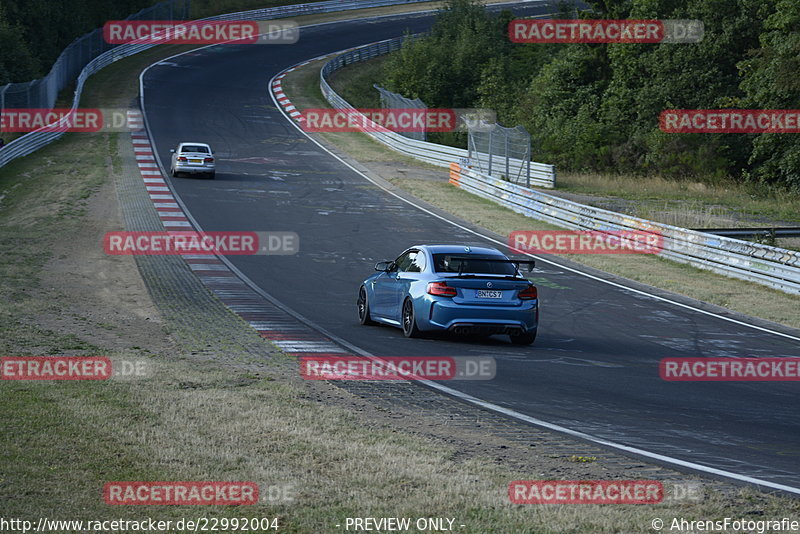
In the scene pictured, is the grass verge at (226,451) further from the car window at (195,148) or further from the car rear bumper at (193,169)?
the car window at (195,148)

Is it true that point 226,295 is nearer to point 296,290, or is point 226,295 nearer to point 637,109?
point 296,290

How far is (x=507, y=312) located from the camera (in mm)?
14258

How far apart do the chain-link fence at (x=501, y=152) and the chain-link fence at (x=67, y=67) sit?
18.5 m

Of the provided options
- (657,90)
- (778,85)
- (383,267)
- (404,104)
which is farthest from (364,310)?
(657,90)

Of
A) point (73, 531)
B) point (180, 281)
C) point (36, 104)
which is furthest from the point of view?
point (36, 104)

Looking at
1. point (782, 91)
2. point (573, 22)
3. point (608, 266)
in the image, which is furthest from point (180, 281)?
point (573, 22)

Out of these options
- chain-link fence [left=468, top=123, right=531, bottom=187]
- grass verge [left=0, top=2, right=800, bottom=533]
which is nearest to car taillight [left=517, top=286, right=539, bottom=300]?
grass verge [left=0, top=2, right=800, bottom=533]

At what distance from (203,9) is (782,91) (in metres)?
60.5

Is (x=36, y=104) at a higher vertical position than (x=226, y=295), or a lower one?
higher

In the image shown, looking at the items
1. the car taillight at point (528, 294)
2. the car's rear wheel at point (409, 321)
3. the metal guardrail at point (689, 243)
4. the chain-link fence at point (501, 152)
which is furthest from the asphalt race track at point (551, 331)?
the chain-link fence at point (501, 152)

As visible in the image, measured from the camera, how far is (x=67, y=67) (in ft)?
194

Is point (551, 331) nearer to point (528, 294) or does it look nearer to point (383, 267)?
point (528, 294)

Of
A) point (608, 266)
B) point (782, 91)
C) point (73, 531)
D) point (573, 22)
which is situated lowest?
point (608, 266)

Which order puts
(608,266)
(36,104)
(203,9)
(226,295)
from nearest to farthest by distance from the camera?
(226,295) < (608,266) < (36,104) < (203,9)
